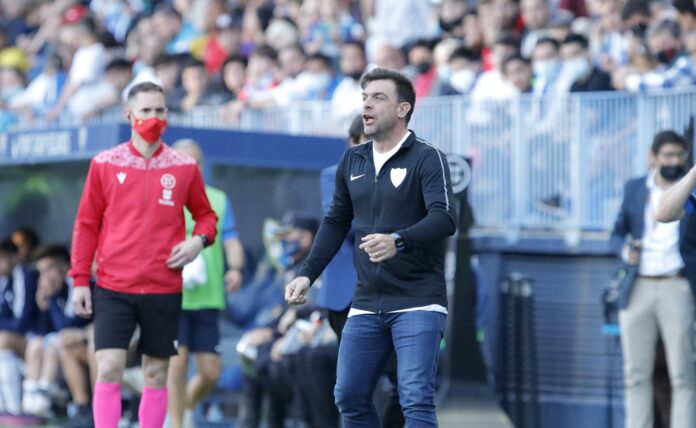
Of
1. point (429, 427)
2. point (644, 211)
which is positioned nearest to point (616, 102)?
point (644, 211)

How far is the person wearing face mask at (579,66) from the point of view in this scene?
13.2 meters

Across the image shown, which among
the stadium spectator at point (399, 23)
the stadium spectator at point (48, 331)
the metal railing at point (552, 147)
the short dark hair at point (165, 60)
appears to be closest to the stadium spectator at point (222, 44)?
the short dark hair at point (165, 60)

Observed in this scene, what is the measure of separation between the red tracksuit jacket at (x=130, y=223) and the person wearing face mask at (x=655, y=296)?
10.7ft

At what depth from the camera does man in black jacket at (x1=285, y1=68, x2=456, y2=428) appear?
729 centimetres

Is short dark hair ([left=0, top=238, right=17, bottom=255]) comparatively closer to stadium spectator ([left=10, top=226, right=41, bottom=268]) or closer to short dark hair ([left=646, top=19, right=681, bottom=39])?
stadium spectator ([left=10, top=226, right=41, bottom=268])

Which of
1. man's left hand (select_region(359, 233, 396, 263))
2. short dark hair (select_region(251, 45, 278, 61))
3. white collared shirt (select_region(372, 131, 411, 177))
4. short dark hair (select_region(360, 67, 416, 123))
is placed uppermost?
short dark hair (select_region(251, 45, 278, 61))

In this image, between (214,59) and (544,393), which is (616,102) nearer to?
(544,393)

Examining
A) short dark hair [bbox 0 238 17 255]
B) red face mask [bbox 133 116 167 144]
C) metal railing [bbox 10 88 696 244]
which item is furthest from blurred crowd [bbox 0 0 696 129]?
red face mask [bbox 133 116 167 144]

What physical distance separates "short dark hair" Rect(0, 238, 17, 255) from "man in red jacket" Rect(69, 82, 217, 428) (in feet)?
20.0

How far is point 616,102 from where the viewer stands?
12758mm

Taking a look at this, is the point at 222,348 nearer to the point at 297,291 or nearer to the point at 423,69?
the point at 423,69

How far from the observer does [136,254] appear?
8.82 m

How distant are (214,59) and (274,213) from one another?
15.3ft

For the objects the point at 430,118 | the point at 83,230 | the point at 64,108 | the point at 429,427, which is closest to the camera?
the point at 429,427
